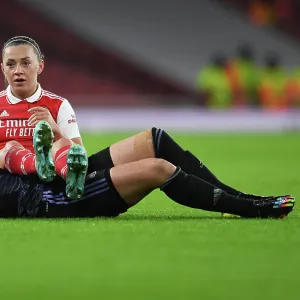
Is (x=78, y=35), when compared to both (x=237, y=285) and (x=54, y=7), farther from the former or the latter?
(x=237, y=285)

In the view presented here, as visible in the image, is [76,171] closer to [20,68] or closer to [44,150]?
[44,150]

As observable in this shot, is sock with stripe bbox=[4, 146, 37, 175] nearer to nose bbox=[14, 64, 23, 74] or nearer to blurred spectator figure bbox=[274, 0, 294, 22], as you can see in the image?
nose bbox=[14, 64, 23, 74]

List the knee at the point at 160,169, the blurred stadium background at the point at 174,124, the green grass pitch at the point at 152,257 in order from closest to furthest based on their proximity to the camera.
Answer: the green grass pitch at the point at 152,257 < the blurred stadium background at the point at 174,124 < the knee at the point at 160,169

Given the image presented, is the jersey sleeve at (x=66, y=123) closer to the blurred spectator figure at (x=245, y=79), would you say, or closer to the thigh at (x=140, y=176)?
the thigh at (x=140, y=176)

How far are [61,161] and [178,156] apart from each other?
0.84 metres

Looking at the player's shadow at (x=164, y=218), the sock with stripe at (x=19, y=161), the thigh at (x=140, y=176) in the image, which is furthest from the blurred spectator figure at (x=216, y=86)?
the thigh at (x=140, y=176)

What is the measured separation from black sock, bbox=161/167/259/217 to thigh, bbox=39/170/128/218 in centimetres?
35

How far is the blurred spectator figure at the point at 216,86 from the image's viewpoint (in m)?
24.5

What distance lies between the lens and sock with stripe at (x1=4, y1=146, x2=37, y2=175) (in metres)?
6.66

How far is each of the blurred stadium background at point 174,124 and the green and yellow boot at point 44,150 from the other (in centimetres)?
35

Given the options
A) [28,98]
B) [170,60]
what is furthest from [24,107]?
[170,60]

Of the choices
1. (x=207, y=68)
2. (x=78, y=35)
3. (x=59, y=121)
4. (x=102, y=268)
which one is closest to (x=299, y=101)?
(x=207, y=68)

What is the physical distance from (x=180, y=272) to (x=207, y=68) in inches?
816

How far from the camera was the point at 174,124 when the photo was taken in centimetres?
2344
